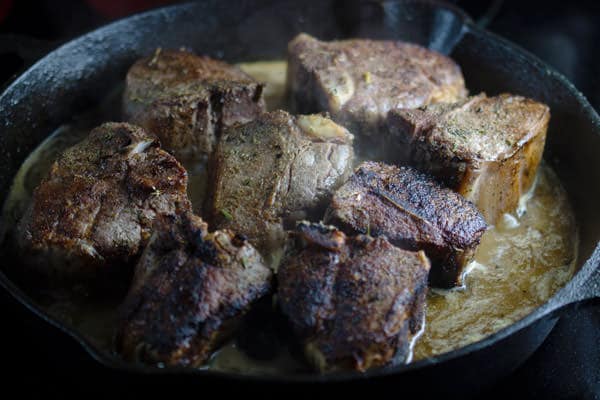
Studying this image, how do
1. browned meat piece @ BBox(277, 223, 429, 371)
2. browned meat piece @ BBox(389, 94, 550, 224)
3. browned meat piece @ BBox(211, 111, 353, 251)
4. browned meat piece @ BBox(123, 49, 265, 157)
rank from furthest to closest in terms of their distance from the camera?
browned meat piece @ BBox(123, 49, 265, 157) → browned meat piece @ BBox(389, 94, 550, 224) → browned meat piece @ BBox(211, 111, 353, 251) → browned meat piece @ BBox(277, 223, 429, 371)

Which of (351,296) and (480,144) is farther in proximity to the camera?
(480,144)

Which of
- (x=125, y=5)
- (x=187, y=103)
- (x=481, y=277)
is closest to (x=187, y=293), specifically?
(x=187, y=103)

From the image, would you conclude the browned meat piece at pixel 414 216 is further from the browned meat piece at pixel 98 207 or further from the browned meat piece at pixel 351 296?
the browned meat piece at pixel 98 207

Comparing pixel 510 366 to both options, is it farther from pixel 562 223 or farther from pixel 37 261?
A: pixel 37 261

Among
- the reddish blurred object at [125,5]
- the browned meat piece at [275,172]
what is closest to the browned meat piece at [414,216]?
the browned meat piece at [275,172]

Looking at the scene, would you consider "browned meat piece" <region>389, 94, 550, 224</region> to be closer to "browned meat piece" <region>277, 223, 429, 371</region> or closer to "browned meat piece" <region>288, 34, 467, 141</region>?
"browned meat piece" <region>288, 34, 467, 141</region>

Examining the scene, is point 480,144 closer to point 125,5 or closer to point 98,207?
point 98,207

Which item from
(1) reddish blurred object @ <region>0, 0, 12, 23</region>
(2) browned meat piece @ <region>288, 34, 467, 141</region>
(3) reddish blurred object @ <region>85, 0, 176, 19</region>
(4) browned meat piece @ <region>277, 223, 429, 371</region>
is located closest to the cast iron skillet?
(4) browned meat piece @ <region>277, 223, 429, 371</region>
